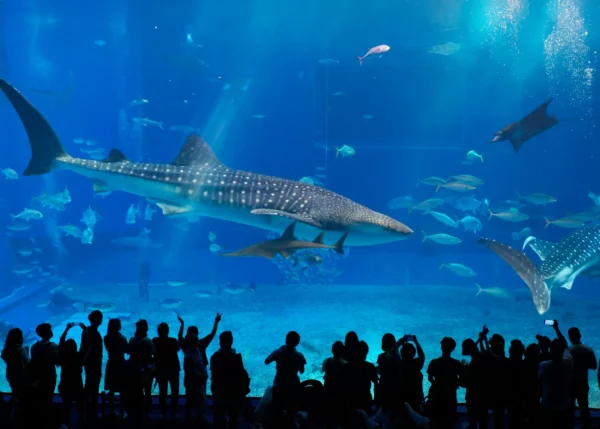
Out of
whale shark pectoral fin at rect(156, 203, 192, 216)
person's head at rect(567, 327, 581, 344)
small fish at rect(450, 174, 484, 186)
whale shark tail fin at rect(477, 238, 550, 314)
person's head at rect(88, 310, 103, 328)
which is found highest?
small fish at rect(450, 174, 484, 186)

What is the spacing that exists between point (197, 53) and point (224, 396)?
1034 inches

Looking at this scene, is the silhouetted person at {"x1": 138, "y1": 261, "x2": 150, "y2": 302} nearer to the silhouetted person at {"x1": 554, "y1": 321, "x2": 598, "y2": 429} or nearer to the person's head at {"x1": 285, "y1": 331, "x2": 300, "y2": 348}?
the person's head at {"x1": 285, "y1": 331, "x2": 300, "y2": 348}

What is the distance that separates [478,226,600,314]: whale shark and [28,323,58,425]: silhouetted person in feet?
13.0

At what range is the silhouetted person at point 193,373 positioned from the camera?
3.39 m

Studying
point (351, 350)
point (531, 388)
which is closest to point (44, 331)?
point (351, 350)

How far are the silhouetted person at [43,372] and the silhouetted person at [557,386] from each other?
11.1 ft

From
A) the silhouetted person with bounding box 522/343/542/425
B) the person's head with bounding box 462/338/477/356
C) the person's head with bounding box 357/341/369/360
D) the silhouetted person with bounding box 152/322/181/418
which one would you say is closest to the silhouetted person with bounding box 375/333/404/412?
the person's head with bounding box 357/341/369/360

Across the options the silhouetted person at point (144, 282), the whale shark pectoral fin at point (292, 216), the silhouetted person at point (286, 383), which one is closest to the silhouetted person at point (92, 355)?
the silhouetted person at point (286, 383)

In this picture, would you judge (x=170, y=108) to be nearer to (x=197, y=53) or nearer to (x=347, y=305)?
(x=197, y=53)

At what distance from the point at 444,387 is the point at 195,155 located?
4783 mm

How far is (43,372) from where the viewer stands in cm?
318

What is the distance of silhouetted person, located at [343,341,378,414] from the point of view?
9.93 feet

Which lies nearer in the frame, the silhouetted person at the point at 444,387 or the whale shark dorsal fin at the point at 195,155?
the silhouetted person at the point at 444,387

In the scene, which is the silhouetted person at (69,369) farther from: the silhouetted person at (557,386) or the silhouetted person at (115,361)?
the silhouetted person at (557,386)
